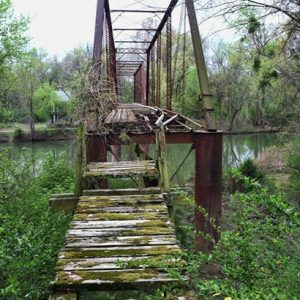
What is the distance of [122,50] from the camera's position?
82.6ft

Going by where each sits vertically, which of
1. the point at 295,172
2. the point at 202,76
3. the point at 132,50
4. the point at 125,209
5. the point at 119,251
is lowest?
the point at 295,172

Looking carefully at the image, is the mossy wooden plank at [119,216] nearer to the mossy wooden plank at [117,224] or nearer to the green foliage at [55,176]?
the mossy wooden plank at [117,224]

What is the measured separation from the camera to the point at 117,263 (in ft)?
9.61

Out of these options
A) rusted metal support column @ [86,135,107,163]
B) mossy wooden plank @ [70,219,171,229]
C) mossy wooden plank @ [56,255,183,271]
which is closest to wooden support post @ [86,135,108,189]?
rusted metal support column @ [86,135,107,163]

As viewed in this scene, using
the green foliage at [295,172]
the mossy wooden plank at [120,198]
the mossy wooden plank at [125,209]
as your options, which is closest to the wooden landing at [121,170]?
the mossy wooden plank at [120,198]

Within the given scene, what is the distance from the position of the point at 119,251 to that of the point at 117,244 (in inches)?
6.0

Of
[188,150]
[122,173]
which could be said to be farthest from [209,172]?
[188,150]

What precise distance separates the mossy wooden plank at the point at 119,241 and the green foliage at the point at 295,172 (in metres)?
9.91

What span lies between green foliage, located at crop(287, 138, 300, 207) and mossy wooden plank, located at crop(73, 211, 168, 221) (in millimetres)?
9345

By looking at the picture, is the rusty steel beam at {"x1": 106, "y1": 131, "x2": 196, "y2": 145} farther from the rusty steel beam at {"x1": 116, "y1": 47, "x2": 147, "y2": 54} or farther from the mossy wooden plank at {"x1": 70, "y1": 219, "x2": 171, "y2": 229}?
the rusty steel beam at {"x1": 116, "y1": 47, "x2": 147, "y2": 54}

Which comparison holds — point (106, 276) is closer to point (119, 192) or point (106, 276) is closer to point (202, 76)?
point (119, 192)

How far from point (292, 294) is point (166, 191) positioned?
305cm

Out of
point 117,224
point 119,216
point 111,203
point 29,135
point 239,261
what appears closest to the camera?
point 239,261

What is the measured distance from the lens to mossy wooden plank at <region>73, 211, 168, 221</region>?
163 inches
